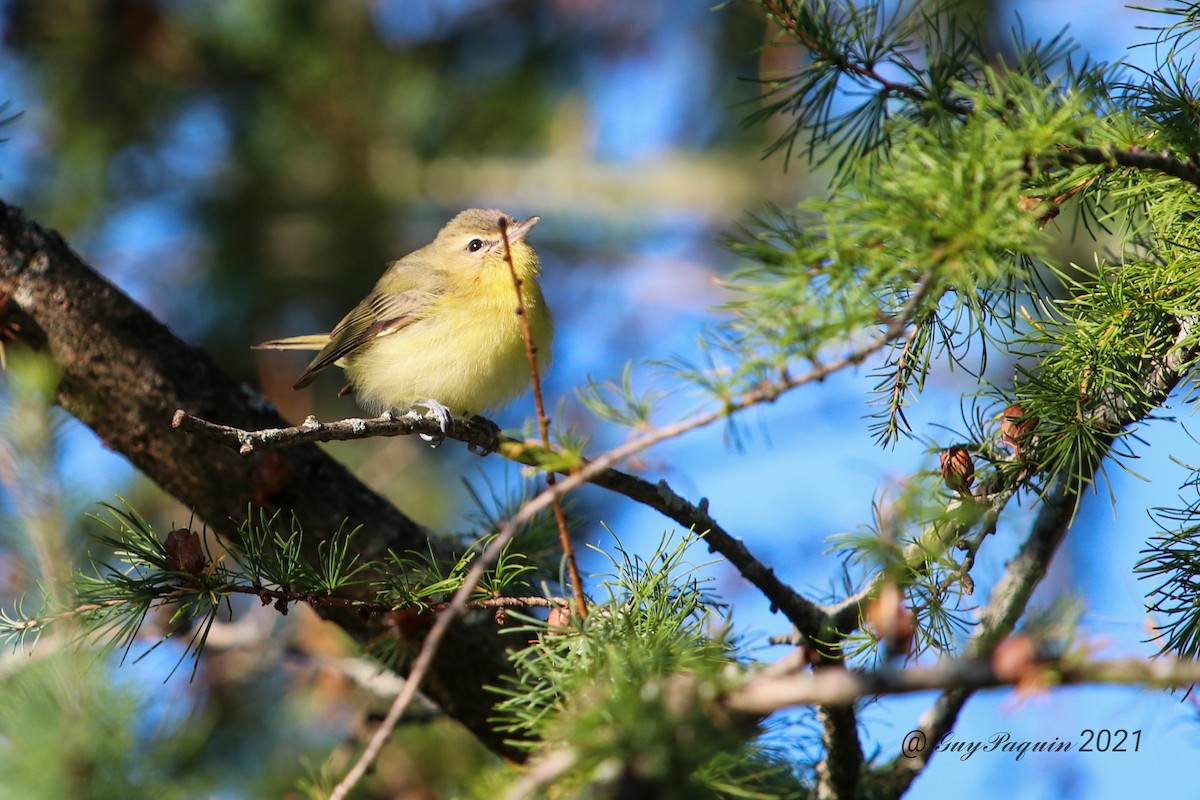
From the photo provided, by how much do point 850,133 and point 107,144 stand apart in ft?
18.7

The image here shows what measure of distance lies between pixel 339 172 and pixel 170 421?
4587mm

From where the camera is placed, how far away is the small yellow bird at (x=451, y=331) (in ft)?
15.8

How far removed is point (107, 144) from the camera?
23.1ft

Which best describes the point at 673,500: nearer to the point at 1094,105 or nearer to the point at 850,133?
the point at 850,133

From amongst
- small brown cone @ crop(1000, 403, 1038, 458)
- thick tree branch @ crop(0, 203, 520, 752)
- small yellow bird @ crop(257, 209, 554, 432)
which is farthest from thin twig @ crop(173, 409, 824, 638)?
small yellow bird @ crop(257, 209, 554, 432)

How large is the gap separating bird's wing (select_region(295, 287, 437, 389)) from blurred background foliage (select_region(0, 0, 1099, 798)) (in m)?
1.51

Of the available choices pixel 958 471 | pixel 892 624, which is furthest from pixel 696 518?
pixel 892 624

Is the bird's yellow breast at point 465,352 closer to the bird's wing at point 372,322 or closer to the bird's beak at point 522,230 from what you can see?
the bird's wing at point 372,322

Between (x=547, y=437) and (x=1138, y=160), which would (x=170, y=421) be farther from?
(x=1138, y=160)

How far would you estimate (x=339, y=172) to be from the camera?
26.2ft

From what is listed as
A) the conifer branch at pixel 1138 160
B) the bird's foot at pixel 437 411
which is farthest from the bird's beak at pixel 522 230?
the conifer branch at pixel 1138 160

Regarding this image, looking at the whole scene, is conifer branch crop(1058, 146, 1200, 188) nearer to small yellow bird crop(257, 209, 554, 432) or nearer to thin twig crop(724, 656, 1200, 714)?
thin twig crop(724, 656, 1200, 714)

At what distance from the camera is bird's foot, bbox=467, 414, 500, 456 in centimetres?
454

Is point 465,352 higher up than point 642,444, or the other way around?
point 465,352
